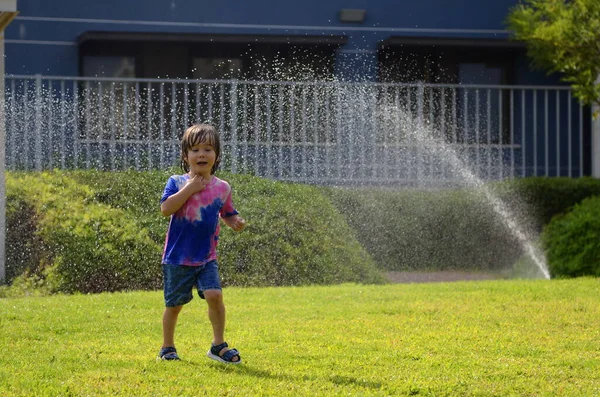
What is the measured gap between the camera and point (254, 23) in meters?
15.4

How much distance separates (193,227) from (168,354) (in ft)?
2.04

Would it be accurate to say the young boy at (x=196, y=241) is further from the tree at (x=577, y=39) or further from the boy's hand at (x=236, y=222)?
the tree at (x=577, y=39)

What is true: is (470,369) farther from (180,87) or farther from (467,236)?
(180,87)

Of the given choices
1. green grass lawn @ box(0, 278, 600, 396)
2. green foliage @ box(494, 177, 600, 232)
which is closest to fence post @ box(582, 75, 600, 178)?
green foliage @ box(494, 177, 600, 232)

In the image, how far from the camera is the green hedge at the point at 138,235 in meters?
9.75

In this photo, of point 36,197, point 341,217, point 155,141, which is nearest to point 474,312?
point 341,217

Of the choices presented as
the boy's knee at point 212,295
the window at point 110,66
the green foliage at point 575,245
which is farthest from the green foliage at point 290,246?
the window at point 110,66

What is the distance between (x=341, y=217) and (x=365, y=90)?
9.05 feet

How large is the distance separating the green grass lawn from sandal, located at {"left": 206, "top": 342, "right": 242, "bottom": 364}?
0.05 meters

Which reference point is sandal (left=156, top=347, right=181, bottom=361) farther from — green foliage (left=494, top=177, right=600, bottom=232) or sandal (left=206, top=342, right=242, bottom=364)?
green foliage (left=494, top=177, right=600, bottom=232)

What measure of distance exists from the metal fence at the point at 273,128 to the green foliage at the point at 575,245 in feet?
6.82

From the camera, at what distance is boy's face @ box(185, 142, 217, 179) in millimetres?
5539

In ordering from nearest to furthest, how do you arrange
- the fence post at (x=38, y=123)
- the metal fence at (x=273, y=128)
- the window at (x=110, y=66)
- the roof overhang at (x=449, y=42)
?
1. the fence post at (x=38, y=123)
2. the metal fence at (x=273, y=128)
3. the roof overhang at (x=449, y=42)
4. the window at (x=110, y=66)

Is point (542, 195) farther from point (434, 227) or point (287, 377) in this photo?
point (287, 377)
